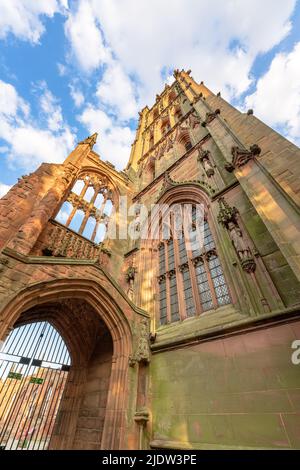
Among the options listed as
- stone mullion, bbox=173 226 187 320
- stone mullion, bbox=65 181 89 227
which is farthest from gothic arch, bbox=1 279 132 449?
stone mullion, bbox=65 181 89 227

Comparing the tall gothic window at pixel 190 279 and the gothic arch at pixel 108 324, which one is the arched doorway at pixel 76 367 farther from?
the tall gothic window at pixel 190 279

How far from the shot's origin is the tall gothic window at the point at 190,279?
17.8 ft

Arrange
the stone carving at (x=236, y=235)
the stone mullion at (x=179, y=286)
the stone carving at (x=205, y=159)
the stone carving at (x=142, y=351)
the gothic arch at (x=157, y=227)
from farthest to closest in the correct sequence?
the stone carving at (x=205, y=159) < the gothic arch at (x=157, y=227) < the stone mullion at (x=179, y=286) < the stone carving at (x=142, y=351) < the stone carving at (x=236, y=235)

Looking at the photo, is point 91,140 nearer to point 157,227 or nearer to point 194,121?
point 194,121

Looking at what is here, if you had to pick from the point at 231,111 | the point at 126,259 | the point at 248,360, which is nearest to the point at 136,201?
the point at 126,259

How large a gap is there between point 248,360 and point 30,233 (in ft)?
17.9

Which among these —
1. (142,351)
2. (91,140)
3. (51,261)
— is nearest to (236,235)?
(142,351)

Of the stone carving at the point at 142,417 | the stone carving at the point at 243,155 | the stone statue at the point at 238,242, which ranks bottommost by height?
the stone carving at the point at 142,417

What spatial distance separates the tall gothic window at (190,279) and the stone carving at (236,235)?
911 millimetres

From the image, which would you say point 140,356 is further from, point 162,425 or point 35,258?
point 35,258

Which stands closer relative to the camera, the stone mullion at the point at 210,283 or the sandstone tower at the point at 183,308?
the sandstone tower at the point at 183,308

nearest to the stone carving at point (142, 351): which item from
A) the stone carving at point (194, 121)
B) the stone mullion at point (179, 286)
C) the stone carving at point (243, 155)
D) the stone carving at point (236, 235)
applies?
the stone mullion at point (179, 286)

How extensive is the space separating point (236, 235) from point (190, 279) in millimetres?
1984

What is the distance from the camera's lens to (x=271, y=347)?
338 cm
